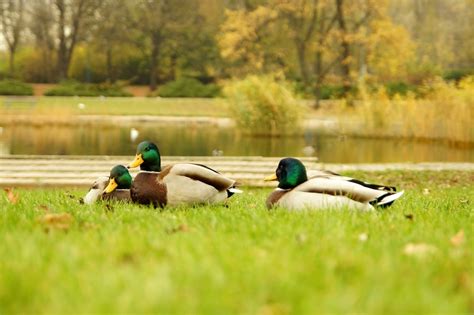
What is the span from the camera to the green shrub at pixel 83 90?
47.4m

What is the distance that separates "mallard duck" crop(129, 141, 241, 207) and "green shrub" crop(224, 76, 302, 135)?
16.3 metres

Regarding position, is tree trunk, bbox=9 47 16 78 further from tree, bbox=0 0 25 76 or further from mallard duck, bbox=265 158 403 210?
mallard duck, bbox=265 158 403 210

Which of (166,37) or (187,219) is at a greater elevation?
(166,37)

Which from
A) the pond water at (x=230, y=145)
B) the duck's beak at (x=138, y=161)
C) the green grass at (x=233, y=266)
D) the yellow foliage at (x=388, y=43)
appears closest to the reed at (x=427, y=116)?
the pond water at (x=230, y=145)

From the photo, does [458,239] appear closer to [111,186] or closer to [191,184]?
[191,184]

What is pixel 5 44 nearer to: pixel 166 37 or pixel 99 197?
pixel 166 37

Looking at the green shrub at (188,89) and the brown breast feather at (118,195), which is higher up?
the green shrub at (188,89)

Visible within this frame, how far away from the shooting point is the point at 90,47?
5716 cm

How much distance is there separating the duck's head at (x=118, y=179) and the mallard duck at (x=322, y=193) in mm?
1557

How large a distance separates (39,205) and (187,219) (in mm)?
1613

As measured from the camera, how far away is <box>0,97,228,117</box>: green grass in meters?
35.0

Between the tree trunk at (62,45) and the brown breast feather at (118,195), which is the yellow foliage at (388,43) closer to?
the tree trunk at (62,45)

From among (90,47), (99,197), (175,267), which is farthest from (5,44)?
(175,267)

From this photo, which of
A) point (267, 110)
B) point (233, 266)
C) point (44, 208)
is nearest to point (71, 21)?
point (267, 110)
